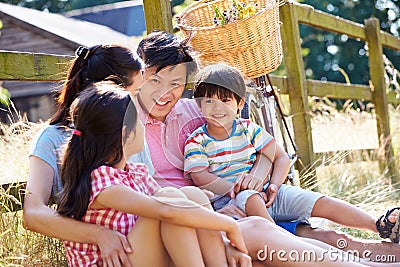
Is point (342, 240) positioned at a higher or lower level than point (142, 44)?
lower

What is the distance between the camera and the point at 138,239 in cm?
217

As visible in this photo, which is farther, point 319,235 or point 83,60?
point 319,235

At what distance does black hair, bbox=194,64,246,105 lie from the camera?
2.88m

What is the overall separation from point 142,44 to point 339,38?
22.7 metres

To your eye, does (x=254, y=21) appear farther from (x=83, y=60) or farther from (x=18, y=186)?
(x=18, y=186)

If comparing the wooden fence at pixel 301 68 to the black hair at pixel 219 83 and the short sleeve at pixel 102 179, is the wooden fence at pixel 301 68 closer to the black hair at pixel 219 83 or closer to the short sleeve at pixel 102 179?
the black hair at pixel 219 83

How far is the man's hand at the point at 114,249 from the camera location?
2.15m

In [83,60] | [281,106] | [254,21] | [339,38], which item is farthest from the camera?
[339,38]

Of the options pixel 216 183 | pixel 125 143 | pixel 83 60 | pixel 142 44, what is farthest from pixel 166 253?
pixel 142 44

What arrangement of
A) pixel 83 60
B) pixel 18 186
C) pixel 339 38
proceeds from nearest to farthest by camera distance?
pixel 83 60, pixel 18 186, pixel 339 38

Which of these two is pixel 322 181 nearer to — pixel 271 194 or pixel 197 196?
pixel 271 194

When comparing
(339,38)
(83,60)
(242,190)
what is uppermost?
(83,60)

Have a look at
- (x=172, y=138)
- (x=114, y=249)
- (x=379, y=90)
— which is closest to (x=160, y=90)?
(x=172, y=138)

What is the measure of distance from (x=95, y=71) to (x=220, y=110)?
21.5 inches
